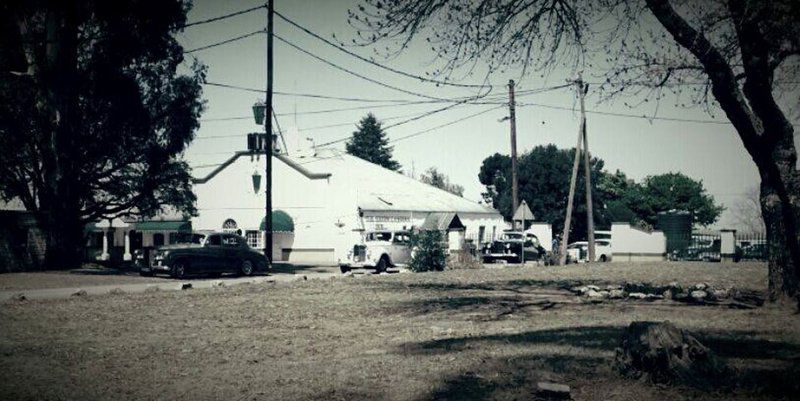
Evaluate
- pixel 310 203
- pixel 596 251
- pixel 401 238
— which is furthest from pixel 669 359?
pixel 596 251

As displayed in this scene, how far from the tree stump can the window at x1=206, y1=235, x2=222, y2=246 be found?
22291 mm

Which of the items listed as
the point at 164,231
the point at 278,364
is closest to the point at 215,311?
the point at 278,364

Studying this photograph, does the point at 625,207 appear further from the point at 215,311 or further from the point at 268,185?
the point at 215,311

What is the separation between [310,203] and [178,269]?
19.5 metres

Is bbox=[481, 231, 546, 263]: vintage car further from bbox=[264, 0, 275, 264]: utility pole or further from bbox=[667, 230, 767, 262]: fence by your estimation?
bbox=[264, 0, 275, 264]: utility pole

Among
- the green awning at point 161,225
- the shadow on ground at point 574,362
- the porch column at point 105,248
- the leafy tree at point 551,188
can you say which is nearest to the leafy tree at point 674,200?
the leafy tree at point 551,188

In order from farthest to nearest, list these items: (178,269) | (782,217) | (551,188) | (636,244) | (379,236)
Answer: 1. (551,188)
2. (636,244)
3. (379,236)
4. (178,269)
5. (782,217)

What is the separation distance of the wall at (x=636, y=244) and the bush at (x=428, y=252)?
20.5 m

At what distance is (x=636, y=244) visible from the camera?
4219cm

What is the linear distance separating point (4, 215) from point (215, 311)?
1933 cm

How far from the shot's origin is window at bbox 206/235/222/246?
25.8m

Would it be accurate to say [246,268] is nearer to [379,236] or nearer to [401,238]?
[379,236]

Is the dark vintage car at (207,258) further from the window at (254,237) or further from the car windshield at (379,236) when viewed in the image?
the window at (254,237)

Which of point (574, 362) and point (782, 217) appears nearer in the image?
point (574, 362)
